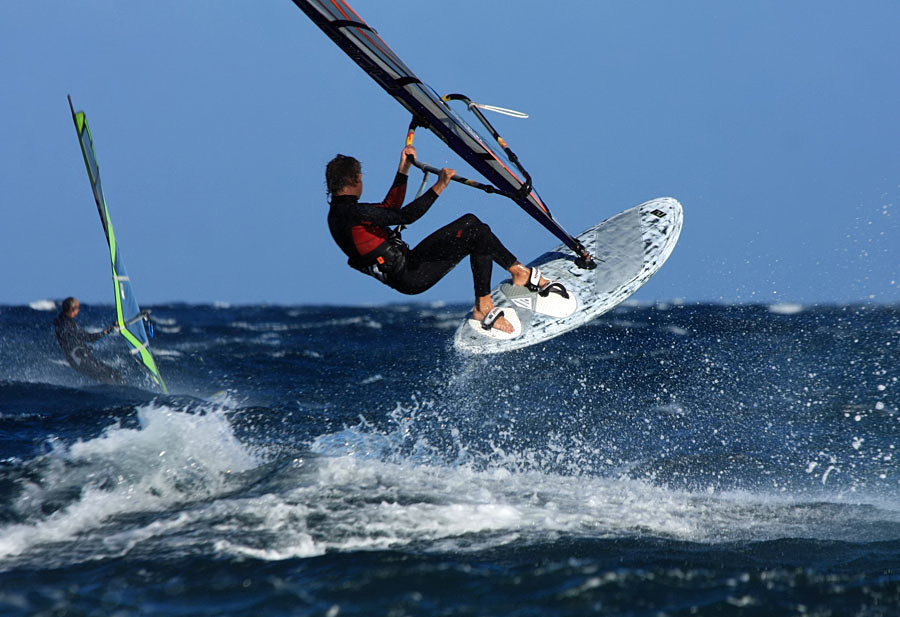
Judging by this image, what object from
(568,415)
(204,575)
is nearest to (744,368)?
(568,415)

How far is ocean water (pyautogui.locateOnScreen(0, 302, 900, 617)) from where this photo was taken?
11.6 ft

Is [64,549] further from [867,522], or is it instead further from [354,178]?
[867,522]

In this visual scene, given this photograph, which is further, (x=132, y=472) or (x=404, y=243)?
(x=404, y=243)

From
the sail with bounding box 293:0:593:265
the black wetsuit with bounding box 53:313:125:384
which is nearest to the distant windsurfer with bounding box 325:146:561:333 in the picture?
the sail with bounding box 293:0:593:265

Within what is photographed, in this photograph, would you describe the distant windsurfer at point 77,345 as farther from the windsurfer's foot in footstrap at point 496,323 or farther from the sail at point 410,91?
the sail at point 410,91

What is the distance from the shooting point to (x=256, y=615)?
3.26 meters

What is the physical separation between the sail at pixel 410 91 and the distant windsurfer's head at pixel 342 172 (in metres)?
0.70

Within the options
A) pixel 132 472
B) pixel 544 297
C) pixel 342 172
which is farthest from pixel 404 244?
pixel 132 472

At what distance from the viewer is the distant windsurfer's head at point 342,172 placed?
5.49m

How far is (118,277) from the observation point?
10.6 metres

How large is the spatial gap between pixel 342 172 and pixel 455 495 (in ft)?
8.17

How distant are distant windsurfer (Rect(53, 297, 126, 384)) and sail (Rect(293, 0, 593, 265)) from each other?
755 cm

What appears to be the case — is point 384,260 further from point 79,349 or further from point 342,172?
point 79,349

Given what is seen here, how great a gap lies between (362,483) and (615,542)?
6.11 ft
